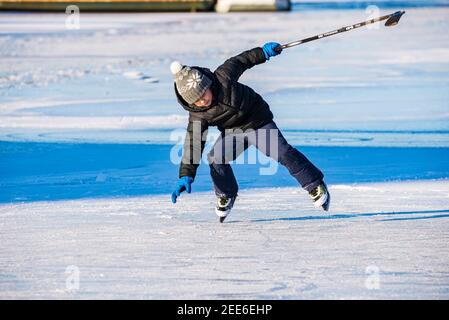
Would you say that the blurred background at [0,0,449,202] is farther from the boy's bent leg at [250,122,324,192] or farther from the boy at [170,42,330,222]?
the boy's bent leg at [250,122,324,192]

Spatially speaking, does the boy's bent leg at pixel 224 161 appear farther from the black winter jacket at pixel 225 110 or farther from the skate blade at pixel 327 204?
the skate blade at pixel 327 204

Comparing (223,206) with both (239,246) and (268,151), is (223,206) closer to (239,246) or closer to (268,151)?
(268,151)

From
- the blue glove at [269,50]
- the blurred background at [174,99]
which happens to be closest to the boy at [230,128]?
the blue glove at [269,50]

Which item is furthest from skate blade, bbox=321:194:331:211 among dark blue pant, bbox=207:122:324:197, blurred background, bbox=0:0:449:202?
blurred background, bbox=0:0:449:202

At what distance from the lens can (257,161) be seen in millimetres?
7809

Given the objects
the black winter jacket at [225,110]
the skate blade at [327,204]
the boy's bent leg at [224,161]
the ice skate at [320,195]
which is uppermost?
the black winter jacket at [225,110]

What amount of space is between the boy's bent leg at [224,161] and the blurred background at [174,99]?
3.37 ft

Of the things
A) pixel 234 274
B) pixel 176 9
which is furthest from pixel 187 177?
pixel 176 9

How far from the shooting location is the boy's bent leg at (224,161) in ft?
19.0

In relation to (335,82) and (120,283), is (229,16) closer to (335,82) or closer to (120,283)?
(335,82)

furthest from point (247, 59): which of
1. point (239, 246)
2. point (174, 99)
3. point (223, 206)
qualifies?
point (174, 99)

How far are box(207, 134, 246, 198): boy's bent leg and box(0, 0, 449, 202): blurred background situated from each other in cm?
103

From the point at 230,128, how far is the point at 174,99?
543cm

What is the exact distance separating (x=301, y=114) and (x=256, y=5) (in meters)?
15.8
